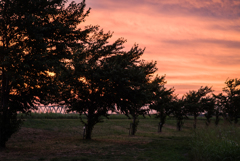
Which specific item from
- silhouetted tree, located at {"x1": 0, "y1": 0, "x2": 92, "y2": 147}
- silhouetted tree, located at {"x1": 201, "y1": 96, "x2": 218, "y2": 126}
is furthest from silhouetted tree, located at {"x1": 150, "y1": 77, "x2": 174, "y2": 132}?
silhouetted tree, located at {"x1": 0, "y1": 0, "x2": 92, "y2": 147}

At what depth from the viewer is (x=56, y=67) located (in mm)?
17000

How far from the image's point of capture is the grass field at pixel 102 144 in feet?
46.1

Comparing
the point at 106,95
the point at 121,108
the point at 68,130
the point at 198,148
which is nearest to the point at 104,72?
the point at 106,95

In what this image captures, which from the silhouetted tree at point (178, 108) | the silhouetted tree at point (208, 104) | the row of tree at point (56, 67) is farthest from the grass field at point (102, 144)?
the silhouetted tree at point (208, 104)

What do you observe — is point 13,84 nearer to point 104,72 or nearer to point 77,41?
point 77,41

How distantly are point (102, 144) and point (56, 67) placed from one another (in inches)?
300

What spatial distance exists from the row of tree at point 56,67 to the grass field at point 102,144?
304 centimetres

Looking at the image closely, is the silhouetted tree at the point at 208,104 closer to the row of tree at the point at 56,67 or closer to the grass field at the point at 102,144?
the grass field at the point at 102,144

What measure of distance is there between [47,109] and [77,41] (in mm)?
29871

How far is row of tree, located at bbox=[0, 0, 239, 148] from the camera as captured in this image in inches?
647

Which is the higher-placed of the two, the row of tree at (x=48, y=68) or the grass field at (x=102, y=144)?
the row of tree at (x=48, y=68)

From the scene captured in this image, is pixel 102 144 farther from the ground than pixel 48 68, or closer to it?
closer to it

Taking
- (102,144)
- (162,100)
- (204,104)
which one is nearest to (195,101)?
(204,104)

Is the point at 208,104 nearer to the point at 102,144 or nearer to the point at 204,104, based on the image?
the point at 204,104
